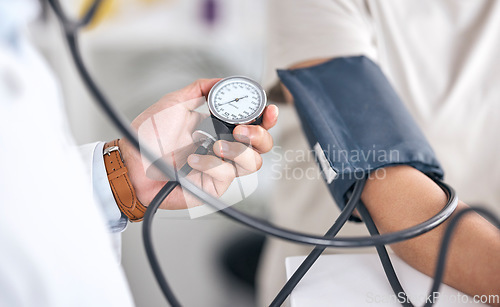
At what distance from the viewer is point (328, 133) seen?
21.1 inches

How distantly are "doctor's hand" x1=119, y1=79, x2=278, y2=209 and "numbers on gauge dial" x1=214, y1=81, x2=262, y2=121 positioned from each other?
15 mm

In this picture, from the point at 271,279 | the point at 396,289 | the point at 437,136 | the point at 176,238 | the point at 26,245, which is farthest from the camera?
the point at 176,238

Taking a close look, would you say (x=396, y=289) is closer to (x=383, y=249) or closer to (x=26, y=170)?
(x=383, y=249)

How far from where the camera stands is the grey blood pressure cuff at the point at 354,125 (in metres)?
0.53

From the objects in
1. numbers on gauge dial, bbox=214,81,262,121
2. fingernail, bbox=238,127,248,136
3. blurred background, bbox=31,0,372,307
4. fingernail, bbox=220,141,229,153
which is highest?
numbers on gauge dial, bbox=214,81,262,121

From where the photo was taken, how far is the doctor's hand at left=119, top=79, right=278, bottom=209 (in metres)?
0.43

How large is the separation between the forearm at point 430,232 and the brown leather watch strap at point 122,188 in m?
0.27

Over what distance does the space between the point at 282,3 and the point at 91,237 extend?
65 cm

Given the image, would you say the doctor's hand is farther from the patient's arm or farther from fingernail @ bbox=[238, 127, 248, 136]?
the patient's arm

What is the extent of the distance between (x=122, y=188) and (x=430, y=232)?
13.3 inches

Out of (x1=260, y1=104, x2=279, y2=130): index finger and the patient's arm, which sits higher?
(x1=260, y1=104, x2=279, y2=130): index finger

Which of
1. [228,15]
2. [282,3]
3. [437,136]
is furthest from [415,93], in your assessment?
[228,15]

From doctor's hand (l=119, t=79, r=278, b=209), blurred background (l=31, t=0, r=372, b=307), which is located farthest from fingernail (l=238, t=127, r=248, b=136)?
blurred background (l=31, t=0, r=372, b=307)

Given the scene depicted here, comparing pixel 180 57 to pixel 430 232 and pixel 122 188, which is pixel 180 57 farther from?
pixel 430 232
